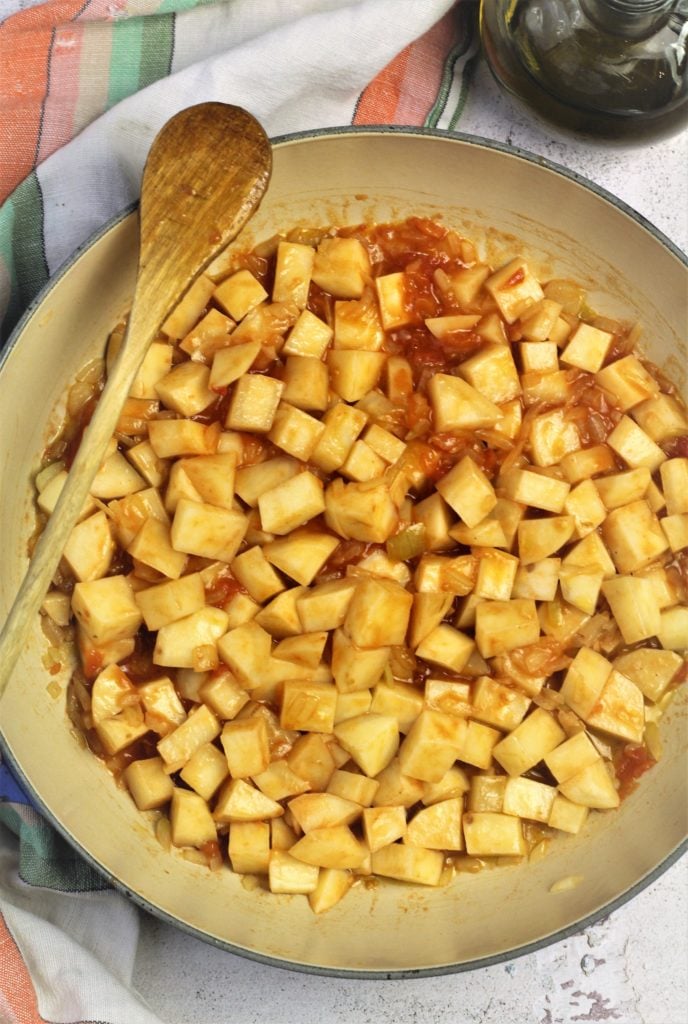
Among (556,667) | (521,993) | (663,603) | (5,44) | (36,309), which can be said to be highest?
(5,44)

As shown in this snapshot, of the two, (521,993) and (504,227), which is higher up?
(504,227)

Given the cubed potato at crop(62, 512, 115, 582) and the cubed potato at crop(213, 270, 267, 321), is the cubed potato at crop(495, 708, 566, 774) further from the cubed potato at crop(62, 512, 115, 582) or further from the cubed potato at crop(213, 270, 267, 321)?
the cubed potato at crop(213, 270, 267, 321)

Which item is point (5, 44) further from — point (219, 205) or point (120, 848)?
point (120, 848)

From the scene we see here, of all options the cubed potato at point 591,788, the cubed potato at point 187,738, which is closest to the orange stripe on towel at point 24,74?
the cubed potato at point 187,738

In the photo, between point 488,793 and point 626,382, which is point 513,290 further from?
point 488,793

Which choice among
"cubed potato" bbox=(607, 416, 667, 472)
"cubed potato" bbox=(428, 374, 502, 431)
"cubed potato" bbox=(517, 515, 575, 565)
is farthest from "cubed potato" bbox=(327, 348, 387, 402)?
"cubed potato" bbox=(607, 416, 667, 472)

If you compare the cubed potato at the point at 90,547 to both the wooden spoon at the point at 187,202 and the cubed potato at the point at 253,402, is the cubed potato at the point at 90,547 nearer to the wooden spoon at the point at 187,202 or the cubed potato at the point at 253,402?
the wooden spoon at the point at 187,202

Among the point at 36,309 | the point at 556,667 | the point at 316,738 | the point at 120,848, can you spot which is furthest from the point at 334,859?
the point at 36,309

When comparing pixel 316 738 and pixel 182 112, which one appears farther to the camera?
pixel 316 738
